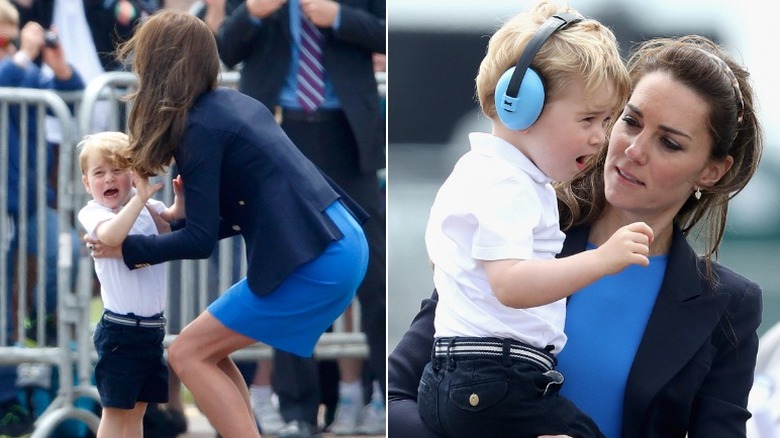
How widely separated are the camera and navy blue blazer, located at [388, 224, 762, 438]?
1.57m

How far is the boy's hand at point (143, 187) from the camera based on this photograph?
2404mm

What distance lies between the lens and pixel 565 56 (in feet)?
5.38

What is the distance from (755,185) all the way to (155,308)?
4.95ft

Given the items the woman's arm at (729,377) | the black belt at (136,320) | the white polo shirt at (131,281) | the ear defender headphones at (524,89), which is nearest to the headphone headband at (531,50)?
the ear defender headphones at (524,89)

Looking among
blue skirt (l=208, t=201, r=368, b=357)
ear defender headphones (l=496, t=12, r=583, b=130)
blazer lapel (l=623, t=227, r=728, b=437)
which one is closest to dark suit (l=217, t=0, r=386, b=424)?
blue skirt (l=208, t=201, r=368, b=357)

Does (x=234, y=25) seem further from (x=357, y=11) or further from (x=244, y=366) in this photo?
(x=244, y=366)

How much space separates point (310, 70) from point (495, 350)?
1.41 metres

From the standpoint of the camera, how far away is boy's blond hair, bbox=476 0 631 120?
64.4 inches

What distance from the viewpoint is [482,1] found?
2566 mm

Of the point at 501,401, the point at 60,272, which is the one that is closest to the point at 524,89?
the point at 501,401

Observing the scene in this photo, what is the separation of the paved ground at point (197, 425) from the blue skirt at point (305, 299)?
316mm

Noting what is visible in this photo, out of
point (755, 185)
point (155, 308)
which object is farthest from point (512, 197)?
point (755, 185)

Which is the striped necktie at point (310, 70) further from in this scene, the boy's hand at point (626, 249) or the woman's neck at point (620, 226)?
the boy's hand at point (626, 249)

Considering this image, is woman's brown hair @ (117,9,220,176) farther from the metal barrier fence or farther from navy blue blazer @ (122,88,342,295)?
the metal barrier fence
